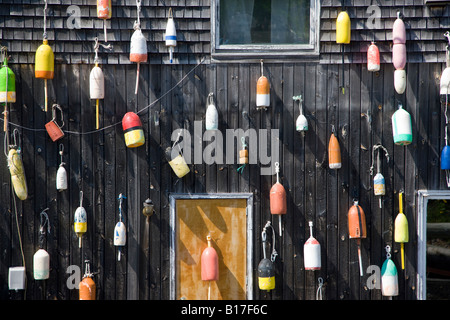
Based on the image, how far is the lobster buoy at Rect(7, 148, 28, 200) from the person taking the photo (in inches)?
245

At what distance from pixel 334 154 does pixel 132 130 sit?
225 cm

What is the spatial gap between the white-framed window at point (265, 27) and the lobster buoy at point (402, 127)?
1194mm

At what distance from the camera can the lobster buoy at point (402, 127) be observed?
6.15m

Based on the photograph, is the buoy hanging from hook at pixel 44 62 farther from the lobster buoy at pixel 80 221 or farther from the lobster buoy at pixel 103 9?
the lobster buoy at pixel 80 221

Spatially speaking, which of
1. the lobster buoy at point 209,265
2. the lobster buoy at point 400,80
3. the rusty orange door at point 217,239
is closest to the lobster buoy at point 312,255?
the rusty orange door at point 217,239

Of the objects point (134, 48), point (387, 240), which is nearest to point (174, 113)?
point (134, 48)

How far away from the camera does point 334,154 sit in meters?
6.24

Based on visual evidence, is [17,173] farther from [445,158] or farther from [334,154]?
[445,158]

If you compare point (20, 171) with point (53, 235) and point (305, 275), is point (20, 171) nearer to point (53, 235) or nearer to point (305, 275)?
point (53, 235)

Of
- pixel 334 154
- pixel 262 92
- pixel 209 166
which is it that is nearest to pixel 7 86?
pixel 209 166

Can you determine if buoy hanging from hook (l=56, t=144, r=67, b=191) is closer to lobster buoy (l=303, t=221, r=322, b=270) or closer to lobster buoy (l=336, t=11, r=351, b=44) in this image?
lobster buoy (l=303, t=221, r=322, b=270)

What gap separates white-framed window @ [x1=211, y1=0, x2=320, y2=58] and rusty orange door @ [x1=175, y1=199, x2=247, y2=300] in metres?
1.77

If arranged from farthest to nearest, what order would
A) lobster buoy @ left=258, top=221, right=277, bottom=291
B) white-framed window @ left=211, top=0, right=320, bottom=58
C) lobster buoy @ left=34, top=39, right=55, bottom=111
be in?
white-framed window @ left=211, top=0, right=320, bottom=58 < lobster buoy @ left=258, top=221, right=277, bottom=291 < lobster buoy @ left=34, top=39, right=55, bottom=111

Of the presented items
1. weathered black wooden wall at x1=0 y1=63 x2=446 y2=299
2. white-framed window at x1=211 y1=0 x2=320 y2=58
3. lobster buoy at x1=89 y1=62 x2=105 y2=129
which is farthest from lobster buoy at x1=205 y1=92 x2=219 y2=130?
lobster buoy at x1=89 y1=62 x2=105 y2=129
